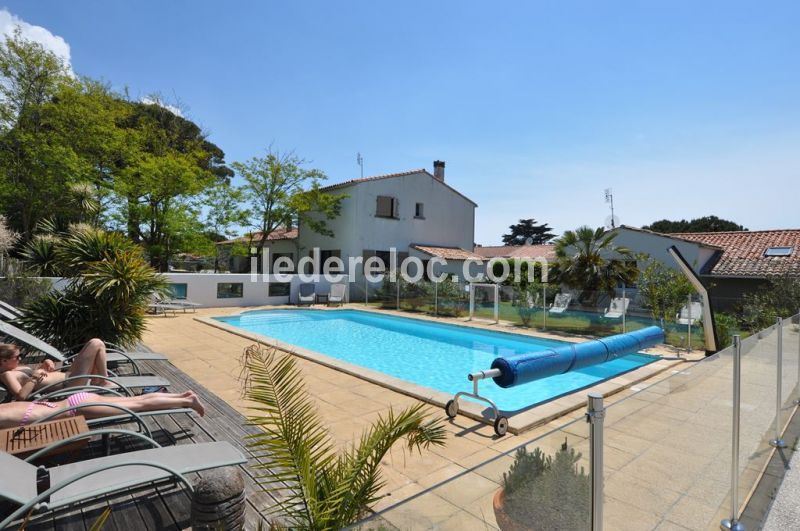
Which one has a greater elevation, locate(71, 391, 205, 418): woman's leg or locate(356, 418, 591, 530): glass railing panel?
locate(356, 418, 591, 530): glass railing panel

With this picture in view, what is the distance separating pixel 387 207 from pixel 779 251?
1967 cm

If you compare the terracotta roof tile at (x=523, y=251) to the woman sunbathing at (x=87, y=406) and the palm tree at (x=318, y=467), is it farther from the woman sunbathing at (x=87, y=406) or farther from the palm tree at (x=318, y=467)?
the palm tree at (x=318, y=467)

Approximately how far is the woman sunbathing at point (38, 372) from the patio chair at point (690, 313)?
1190 cm

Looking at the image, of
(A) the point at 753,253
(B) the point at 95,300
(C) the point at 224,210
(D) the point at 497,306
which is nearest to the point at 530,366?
(B) the point at 95,300

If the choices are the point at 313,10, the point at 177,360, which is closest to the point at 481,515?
the point at 177,360

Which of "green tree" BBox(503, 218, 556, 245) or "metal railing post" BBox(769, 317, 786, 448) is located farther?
"green tree" BBox(503, 218, 556, 245)

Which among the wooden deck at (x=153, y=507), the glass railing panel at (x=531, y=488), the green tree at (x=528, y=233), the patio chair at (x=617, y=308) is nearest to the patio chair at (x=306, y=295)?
the patio chair at (x=617, y=308)

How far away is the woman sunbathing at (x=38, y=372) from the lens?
3.66 metres

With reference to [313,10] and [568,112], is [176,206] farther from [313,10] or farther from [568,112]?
[568,112]

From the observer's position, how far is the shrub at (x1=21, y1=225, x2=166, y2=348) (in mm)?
6691

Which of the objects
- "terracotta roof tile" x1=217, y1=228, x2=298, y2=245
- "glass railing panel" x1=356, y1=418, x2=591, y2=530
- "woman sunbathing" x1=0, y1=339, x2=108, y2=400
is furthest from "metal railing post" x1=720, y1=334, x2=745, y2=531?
"terracotta roof tile" x1=217, y1=228, x2=298, y2=245

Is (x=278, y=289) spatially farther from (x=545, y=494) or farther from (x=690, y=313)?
(x=545, y=494)

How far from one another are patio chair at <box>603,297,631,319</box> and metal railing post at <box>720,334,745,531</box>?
858cm

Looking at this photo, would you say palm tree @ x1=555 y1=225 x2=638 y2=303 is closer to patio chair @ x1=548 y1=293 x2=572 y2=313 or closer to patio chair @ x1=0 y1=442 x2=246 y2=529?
patio chair @ x1=548 y1=293 x2=572 y2=313
